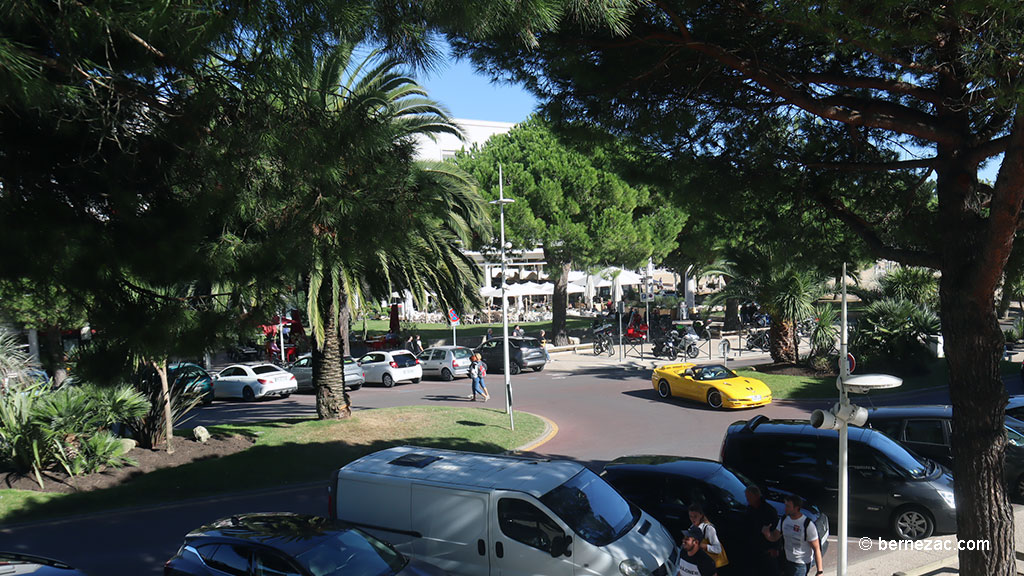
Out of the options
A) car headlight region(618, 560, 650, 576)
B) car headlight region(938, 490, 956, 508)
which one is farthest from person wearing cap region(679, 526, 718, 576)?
car headlight region(938, 490, 956, 508)

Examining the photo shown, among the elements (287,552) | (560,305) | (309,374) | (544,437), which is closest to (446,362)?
(309,374)

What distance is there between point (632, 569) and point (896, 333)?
19134mm

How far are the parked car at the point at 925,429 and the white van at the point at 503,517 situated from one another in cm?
597

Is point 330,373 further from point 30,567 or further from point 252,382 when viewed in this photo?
point 30,567

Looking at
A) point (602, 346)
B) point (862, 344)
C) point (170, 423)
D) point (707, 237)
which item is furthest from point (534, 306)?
point (707, 237)

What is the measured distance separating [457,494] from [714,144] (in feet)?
18.7

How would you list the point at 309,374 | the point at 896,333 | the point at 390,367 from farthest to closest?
1. the point at 390,367
2. the point at 309,374
3. the point at 896,333

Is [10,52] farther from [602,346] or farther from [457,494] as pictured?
[602,346]

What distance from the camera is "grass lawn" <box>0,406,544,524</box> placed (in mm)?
12055

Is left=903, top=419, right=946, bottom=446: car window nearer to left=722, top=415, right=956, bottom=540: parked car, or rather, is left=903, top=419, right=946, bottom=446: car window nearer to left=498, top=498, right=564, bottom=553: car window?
left=722, top=415, right=956, bottom=540: parked car

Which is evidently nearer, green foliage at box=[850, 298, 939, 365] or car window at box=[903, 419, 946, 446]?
car window at box=[903, 419, 946, 446]

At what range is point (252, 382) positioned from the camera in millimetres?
24344

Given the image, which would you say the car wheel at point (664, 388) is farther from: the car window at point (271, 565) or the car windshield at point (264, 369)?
the car window at point (271, 565)

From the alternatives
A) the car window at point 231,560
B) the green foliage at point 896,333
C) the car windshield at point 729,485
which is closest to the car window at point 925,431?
the car windshield at point 729,485
